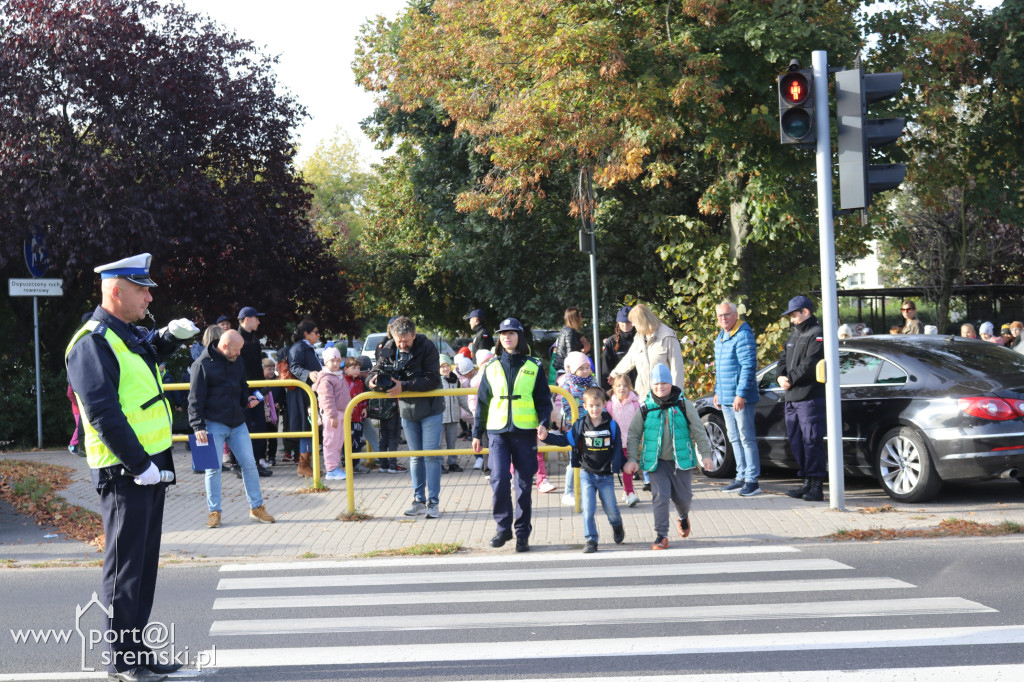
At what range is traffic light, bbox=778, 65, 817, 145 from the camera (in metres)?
9.45

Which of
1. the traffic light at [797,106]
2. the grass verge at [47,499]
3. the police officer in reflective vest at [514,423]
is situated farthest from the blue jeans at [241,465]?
the traffic light at [797,106]

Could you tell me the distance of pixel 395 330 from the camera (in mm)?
9953

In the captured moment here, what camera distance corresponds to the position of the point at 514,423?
853 cm

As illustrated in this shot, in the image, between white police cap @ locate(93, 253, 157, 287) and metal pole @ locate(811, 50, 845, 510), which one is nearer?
white police cap @ locate(93, 253, 157, 287)

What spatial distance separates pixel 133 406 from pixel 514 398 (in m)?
3.85

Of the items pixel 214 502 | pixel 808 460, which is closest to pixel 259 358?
pixel 214 502

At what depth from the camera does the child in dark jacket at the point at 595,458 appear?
8.39 meters

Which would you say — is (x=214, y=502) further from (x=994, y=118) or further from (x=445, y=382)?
(x=994, y=118)

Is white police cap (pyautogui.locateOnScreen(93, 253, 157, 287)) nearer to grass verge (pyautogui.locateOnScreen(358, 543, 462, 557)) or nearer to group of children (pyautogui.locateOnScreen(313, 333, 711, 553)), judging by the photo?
grass verge (pyautogui.locateOnScreen(358, 543, 462, 557))

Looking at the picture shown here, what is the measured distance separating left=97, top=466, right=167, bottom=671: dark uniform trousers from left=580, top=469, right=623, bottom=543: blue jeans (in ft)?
12.8

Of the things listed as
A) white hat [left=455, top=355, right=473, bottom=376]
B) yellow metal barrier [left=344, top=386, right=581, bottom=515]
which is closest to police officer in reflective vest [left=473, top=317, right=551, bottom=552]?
yellow metal barrier [left=344, top=386, right=581, bottom=515]

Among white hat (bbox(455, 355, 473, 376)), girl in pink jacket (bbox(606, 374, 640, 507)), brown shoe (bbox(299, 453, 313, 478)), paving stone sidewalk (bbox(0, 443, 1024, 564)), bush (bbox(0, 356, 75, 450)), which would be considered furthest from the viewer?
bush (bbox(0, 356, 75, 450))

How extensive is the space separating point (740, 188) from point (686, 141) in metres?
1.39
